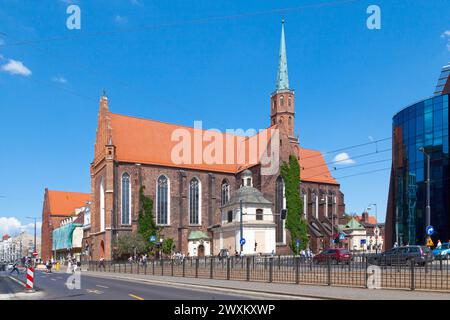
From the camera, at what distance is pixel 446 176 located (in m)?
48.2

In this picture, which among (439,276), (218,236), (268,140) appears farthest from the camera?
(268,140)

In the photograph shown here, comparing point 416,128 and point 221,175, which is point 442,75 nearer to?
point 416,128

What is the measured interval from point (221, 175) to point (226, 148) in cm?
608

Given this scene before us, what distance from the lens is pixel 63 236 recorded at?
99125 millimetres

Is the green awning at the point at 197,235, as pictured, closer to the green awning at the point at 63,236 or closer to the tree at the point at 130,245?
the tree at the point at 130,245

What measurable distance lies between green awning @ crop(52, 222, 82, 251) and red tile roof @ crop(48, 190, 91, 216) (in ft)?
28.1

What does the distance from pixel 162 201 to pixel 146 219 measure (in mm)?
4382

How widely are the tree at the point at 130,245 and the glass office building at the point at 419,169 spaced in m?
31.0

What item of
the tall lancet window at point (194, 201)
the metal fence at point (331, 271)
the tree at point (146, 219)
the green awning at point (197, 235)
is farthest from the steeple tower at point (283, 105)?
the metal fence at point (331, 271)

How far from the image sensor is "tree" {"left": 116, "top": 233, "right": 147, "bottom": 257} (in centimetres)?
6216

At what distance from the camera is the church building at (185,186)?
65.1 m

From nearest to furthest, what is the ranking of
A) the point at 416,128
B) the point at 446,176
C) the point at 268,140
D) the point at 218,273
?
the point at 218,273
the point at 446,176
the point at 416,128
the point at 268,140

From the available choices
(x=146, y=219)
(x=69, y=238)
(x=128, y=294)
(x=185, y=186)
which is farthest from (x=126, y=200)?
(x=128, y=294)

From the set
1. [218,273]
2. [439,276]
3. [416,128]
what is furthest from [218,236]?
[439,276]
